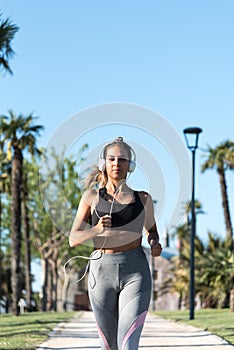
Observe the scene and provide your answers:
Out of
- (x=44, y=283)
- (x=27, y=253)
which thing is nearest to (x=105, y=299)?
(x=27, y=253)

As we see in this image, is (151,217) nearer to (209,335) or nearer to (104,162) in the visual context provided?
(104,162)

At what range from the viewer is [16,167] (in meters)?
35.4

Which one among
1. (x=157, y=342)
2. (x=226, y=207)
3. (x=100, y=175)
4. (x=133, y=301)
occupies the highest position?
(x=226, y=207)

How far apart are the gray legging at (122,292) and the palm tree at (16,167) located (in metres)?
28.3

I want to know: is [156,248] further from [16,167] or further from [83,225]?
[16,167]

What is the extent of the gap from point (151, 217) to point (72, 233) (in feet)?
1.71

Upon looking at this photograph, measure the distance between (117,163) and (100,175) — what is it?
7.9 inches

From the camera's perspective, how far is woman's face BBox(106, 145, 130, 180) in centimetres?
514

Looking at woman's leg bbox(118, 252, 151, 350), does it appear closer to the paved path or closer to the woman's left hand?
the woman's left hand

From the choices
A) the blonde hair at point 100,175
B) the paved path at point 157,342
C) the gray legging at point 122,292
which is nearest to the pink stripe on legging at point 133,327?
the gray legging at point 122,292

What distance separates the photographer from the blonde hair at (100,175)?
5.21 metres

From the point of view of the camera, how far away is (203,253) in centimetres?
4166

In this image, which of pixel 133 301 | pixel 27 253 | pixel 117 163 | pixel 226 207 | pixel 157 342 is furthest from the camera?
pixel 27 253

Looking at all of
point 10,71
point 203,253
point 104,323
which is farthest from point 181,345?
point 203,253
